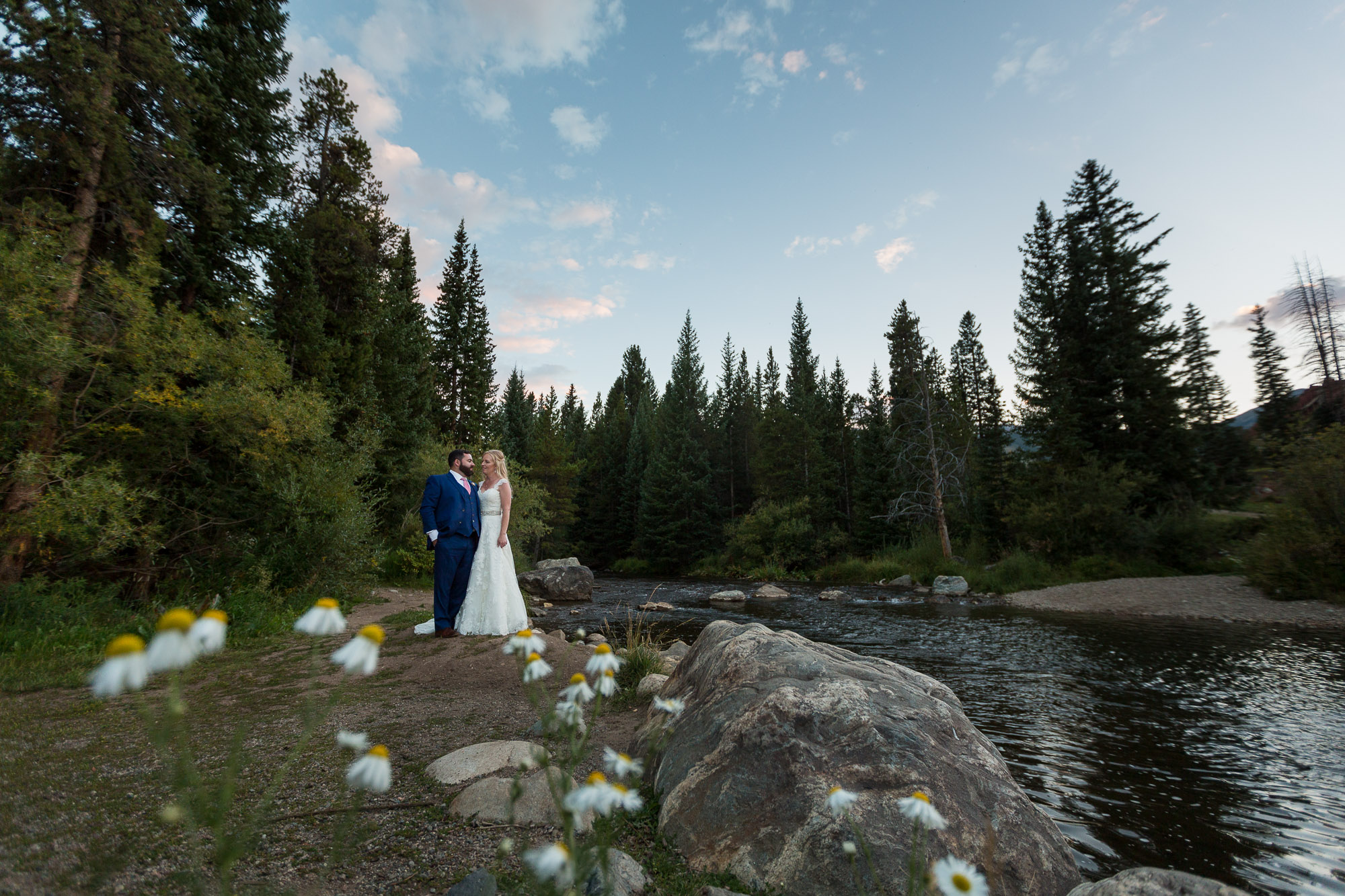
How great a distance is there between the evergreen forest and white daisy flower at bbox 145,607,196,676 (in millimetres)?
8422

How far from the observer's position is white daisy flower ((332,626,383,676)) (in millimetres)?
1284

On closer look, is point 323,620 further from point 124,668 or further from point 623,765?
point 623,765

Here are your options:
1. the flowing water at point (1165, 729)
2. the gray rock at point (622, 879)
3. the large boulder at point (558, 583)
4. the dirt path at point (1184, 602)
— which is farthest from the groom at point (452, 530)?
the dirt path at point (1184, 602)

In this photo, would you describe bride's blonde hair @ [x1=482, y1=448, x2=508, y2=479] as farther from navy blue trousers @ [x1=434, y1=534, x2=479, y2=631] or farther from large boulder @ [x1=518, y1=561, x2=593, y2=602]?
large boulder @ [x1=518, y1=561, x2=593, y2=602]

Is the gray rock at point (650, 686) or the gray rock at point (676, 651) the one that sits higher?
the gray rock at point (650, 686)

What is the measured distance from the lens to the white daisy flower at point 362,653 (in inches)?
50.6

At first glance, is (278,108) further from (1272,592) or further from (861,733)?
(1272,592)

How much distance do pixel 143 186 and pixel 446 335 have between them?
2444cm

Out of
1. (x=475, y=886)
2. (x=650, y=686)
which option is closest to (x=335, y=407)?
(x=650, y=686)

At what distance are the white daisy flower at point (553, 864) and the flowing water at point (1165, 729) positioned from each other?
390cm

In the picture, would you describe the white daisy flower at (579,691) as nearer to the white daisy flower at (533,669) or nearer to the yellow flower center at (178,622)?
the white daisy flower at (533,669)

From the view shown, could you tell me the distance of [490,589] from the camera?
7.58m

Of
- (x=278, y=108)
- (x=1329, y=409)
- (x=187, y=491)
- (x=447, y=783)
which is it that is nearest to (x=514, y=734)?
(x=447, y=783)

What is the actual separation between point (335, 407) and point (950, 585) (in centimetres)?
2037
